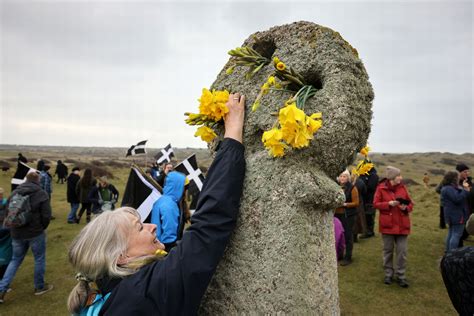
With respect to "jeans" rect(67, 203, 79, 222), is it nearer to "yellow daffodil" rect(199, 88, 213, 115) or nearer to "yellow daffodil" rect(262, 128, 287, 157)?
"yellow daffodil" rect(199, 88, 213, 115)

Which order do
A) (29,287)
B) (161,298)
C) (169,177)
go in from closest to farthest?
(161,298) → (169,177) → (29,287)

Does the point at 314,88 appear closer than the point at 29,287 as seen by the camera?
Yes

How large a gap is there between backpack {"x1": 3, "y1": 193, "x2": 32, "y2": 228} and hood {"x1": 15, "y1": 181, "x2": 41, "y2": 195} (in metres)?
0.10

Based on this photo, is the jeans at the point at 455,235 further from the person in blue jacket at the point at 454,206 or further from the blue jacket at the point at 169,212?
the blue jacket at the point at 169,212

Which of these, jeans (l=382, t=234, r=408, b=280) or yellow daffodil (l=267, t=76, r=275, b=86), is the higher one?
yellow daffodil (l=267, t=76, r=275, b=86)

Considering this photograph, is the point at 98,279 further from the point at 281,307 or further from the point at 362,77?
the point at 362,77

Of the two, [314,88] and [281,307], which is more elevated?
[314,88]

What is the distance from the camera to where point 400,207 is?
642cm

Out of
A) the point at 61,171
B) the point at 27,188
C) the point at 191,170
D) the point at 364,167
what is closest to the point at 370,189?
the point at 191,170

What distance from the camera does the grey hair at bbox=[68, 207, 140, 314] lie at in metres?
1.86

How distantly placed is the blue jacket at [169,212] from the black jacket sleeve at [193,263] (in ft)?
10.4

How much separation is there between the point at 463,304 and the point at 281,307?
4.95 ft

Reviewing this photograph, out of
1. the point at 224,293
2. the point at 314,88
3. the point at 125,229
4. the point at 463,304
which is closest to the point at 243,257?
the point at 224,293

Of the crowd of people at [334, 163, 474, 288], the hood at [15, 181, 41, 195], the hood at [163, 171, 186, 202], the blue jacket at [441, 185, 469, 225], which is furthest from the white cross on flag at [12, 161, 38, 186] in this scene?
the blue jacket at [441, 185, 469, 225]
